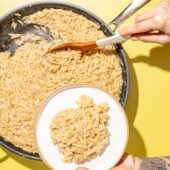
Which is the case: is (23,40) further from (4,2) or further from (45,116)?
(45,116)

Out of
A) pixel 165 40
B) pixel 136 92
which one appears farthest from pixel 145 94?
pixel 165 40

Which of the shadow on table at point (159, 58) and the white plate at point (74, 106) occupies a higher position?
the shadow on table at point (159, 58)

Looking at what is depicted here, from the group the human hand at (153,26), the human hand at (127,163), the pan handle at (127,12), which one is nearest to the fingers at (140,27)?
the human hand at (153,26)

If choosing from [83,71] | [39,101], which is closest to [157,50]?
[83,71]

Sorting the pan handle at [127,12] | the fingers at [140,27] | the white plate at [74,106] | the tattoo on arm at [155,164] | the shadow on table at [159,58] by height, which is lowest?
the tattoo on arm at [155,164]

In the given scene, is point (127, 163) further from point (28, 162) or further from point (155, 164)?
point (28, 162)

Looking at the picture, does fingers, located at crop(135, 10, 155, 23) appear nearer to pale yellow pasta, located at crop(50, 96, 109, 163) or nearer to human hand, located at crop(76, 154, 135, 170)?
pale yellow pasta, located at crop(50, 96, 109, 163)

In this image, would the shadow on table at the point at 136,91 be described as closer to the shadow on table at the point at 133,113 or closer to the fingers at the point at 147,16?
the shadow on table at the point at 133,113
